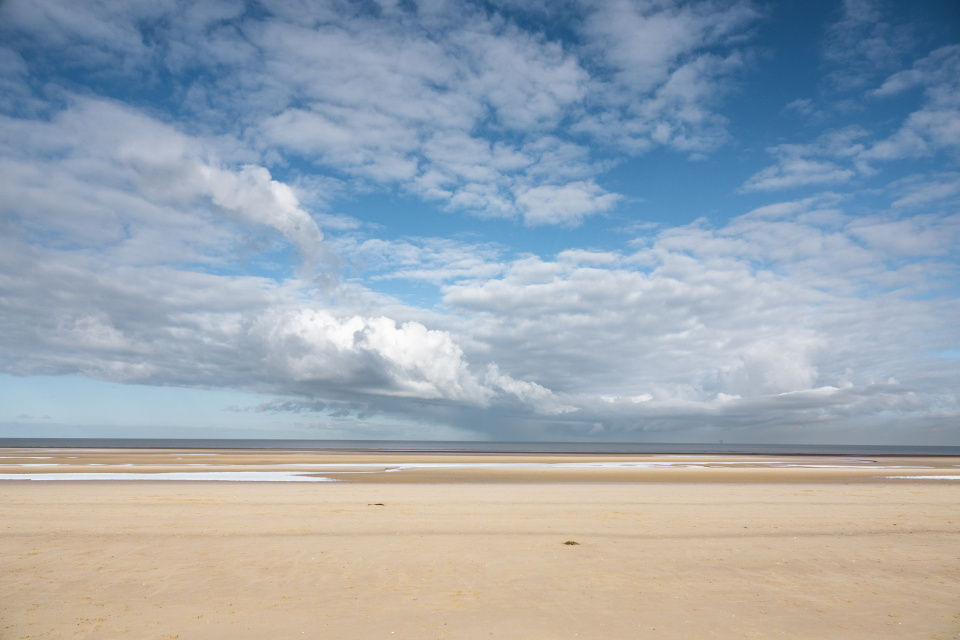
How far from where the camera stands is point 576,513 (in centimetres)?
1939

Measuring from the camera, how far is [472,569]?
11.9 m

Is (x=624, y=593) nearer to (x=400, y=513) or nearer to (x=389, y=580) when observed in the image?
(x=389, y=580)

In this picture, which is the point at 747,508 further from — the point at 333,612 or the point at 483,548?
the point at 333,612

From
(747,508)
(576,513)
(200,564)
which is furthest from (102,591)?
(747,508)

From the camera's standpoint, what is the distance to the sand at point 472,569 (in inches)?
342

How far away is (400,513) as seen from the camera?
1908 centimetres

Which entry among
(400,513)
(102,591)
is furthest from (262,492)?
(102,591)

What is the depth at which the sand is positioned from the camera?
870 centimetres

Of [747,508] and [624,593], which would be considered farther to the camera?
[747,508]

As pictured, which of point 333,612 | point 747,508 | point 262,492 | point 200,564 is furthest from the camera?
point 262,492

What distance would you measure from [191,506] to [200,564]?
9.68 meters

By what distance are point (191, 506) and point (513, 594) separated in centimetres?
1595

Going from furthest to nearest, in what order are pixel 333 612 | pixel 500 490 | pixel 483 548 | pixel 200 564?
pixel 500 490
pixel 483 548
pixel 200 564
pixel 333 612

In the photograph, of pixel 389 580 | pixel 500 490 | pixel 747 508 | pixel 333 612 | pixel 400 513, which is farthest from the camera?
pixel 500 490
